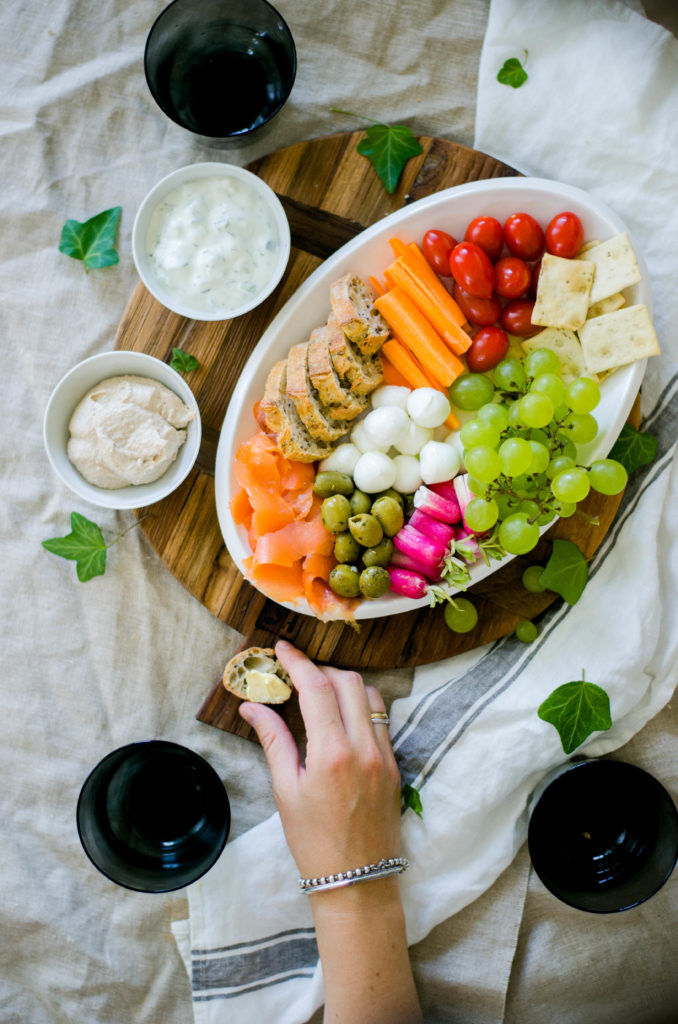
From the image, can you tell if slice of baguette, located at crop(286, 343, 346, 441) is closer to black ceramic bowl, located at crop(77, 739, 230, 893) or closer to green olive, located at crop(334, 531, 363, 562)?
green olive, located at crop(334, 531, 363, 562)

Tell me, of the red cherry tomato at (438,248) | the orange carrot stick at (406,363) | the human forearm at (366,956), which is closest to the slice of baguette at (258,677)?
the human forearm at (366,956)

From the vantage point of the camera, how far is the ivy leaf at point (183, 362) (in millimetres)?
1489

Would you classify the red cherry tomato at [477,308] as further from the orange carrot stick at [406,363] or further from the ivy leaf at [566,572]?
the ivy leaf at [566,572]

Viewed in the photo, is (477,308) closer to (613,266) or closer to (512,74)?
(613,266)

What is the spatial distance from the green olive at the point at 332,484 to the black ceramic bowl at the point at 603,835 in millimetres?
658

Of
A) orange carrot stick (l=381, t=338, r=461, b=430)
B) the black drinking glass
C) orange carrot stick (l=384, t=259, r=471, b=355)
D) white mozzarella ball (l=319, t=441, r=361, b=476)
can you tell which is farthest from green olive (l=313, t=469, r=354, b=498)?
the black drinking glass

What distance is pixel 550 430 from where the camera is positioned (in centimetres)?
137

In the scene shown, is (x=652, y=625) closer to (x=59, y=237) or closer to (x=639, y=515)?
(x=639, y=515)

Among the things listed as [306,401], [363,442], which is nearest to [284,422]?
[306,401]

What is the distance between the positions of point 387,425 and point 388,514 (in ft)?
0.53

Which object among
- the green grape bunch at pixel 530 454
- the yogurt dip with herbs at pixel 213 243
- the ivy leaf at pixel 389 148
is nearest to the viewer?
the green grape bunch at pixel 530 454

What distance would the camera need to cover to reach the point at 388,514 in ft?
4.52

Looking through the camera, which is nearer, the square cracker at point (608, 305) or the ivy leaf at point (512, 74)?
the square cracker at point (608, 305)

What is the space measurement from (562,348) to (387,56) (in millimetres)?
697
